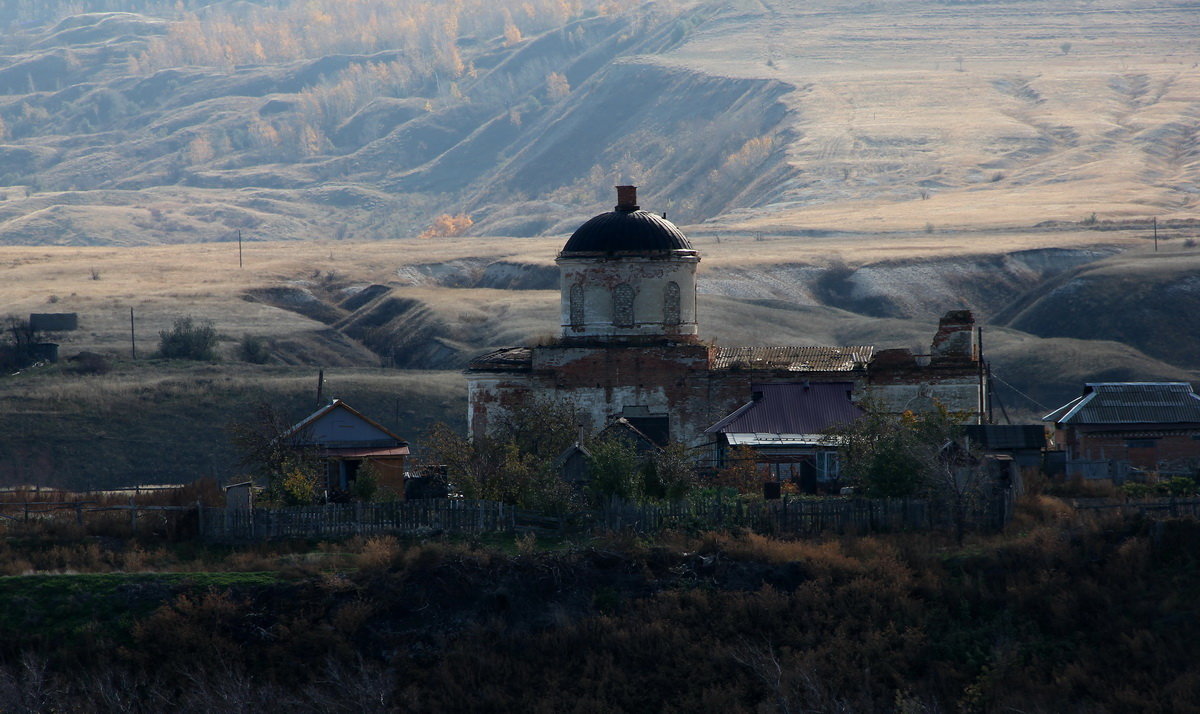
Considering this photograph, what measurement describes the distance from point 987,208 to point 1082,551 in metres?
117

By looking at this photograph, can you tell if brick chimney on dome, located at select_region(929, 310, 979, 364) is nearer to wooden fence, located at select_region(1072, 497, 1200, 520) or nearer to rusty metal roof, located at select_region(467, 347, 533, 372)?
rusty metal roof, located at select_region(467, 347, 533, 372)

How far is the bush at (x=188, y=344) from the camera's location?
7462 cm

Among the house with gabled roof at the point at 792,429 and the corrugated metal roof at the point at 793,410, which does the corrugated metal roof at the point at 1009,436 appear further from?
the corrugated metal roof at the point at 793,410

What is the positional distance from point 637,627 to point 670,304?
57.7ft

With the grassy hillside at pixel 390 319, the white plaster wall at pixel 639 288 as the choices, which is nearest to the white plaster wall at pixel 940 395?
the white plaster wall at pixel 639 288

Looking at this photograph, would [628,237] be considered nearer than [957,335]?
No

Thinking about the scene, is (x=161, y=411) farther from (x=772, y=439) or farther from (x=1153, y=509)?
(x=1153, y=509)

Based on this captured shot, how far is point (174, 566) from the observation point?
28516 millimetres

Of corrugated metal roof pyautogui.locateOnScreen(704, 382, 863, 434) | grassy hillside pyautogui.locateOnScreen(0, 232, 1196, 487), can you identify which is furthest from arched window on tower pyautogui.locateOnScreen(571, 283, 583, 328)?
grassy hillside pyautogui.locateOnScreen(0, 232, 1196, 487)

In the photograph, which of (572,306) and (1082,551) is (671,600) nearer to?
(1082,551)

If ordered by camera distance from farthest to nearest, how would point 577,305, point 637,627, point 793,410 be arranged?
point 577,305, point 793,410, point 637,627

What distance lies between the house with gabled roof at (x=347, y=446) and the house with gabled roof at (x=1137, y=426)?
1777 centimetres

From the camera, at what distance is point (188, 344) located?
75.1m

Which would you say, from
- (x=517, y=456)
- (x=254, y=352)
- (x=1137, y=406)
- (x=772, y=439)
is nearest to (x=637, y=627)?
(x=517, y=456)
